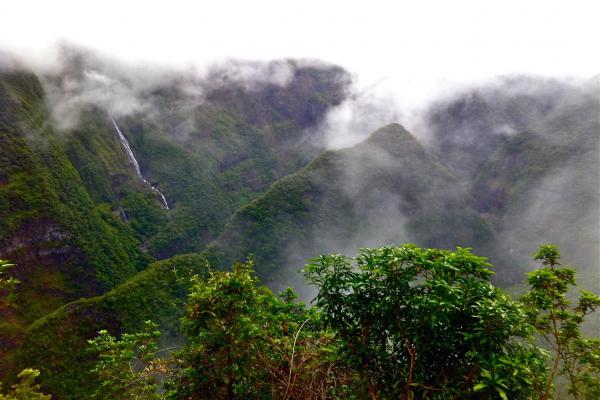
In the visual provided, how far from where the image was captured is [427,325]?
7.25 m

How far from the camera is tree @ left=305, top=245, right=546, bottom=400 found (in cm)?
661

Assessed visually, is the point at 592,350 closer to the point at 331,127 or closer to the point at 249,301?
the point at 249,301

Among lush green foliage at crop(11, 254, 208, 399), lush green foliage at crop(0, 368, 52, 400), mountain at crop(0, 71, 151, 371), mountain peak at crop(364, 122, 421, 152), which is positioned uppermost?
mountain peak at crop(364, 122, 421, 152)

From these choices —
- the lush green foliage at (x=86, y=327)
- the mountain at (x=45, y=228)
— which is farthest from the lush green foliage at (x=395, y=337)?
the mountain at (x=45, y=228)

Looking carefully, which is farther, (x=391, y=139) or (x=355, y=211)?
(x=391, y=139)

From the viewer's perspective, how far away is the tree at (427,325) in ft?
21.7

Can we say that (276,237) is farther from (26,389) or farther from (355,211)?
(26,389)

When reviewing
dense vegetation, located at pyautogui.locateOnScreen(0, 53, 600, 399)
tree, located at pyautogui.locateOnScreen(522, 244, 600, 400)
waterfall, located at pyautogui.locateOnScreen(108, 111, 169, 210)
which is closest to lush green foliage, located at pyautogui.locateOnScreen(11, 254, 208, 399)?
dense vegetation, located at pyautogui.locateOnScreen(0, 53, 600, 399)

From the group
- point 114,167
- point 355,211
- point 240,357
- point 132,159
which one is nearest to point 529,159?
point 355,211

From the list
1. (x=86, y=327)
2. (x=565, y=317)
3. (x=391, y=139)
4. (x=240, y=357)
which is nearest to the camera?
(x=565, y=317)

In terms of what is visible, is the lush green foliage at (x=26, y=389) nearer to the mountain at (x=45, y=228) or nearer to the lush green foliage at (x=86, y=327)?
the lush green foliage at (x=86, y=327)

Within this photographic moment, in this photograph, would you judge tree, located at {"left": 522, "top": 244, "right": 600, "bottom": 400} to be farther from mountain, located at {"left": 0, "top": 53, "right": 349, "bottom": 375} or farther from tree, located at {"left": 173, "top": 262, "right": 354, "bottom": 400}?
mountain, located at {"left": 0, "top": 53, "right": 349, "bottom": 375}

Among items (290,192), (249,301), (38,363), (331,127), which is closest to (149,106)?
(331,127)

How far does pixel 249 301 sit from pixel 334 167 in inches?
3704
